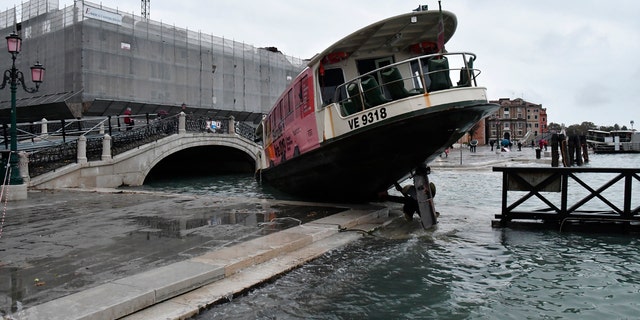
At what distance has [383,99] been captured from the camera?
972cm

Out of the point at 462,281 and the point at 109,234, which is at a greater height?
the point at 109,234

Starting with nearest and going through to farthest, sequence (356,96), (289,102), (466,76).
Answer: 1. (466,76)
2. (356,96)
3. (289,102)

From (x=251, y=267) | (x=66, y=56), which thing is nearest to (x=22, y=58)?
(x=66, y=56)

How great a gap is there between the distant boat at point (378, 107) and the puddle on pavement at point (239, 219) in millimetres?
1194

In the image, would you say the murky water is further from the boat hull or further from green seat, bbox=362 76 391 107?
green seat, bbox=362 76 391 107

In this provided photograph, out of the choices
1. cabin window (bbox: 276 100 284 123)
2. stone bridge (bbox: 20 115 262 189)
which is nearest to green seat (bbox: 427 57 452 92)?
cabin window (bbox: 276 100 284 123)

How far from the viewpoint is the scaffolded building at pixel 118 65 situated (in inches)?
1417

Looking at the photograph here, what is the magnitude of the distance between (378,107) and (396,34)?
87.0 inches

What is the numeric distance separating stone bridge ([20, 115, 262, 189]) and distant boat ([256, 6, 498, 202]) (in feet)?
36.7

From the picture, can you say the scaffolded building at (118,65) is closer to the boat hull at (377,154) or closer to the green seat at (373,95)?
the boat hull at (377,154)

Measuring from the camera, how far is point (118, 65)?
38.1 meters

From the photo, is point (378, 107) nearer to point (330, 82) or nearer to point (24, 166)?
point (330, 82)

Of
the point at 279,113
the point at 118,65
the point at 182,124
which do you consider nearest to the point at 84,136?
the point at 182,124

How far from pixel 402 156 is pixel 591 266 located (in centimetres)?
449
